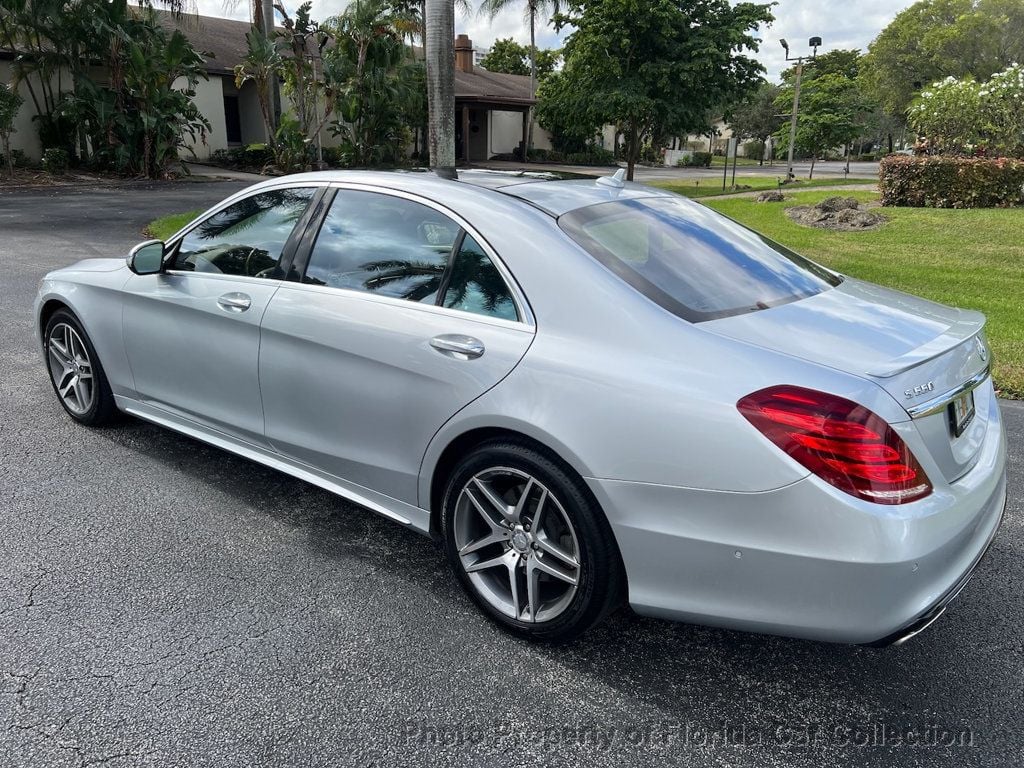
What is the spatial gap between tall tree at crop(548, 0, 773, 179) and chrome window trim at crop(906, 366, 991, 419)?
23.2 meters

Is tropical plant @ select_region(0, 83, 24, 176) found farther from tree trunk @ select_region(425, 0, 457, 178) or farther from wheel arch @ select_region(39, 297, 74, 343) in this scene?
wheel arch @ select_region(39, 297, 74, 343)

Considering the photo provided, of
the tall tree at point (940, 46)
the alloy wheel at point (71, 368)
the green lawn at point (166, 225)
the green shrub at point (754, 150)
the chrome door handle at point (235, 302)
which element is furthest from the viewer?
the green shrub at point (754, 150)

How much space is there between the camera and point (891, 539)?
2.11 metres

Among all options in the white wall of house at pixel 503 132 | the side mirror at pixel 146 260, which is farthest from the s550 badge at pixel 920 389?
the white wall of house at pixel 503 132

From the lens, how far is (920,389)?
2.29 metres

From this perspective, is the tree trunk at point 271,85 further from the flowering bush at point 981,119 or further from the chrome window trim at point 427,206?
the chrome window trim at point 427,206

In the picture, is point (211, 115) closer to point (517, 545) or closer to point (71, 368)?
point (71, 368)

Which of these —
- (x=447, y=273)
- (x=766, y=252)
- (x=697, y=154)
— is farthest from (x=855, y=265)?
(x=697, y=154)

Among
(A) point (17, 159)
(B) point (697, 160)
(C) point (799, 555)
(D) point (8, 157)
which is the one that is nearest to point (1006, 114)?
(C) point (799, 555)

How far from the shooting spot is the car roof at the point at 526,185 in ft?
10.2

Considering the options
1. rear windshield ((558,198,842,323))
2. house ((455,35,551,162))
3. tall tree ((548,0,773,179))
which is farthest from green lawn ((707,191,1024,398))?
house ((455,35,551,162))

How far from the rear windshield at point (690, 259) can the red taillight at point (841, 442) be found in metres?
0.46

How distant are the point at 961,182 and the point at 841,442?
633 inches

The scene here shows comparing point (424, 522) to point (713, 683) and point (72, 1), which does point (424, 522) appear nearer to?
point (713, 683)
